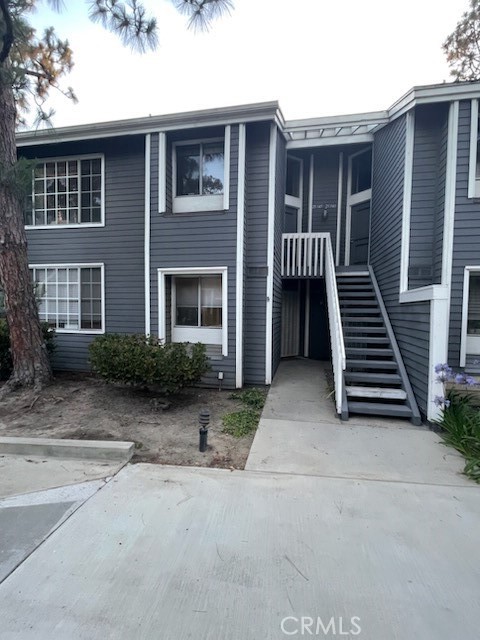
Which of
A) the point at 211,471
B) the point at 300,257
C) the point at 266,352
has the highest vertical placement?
the point at 300,257

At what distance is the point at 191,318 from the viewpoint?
21.8 feet

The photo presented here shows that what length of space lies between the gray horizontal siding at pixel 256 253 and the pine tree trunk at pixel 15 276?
3743 mm

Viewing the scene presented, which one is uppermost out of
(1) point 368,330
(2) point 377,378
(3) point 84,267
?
(3) point 84,267

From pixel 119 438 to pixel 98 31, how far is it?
525cm

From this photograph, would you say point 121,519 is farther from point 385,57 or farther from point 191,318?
point 385,57

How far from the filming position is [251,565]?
2.06 meters

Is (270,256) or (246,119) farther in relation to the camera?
(270,256)

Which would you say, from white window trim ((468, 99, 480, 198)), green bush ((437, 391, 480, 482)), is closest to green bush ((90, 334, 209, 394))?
green bush ((437, 391, 480, 482))

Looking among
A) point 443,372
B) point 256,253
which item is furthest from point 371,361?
point 256,253

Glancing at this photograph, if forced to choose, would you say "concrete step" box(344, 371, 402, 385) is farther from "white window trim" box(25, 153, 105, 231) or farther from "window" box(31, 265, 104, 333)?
"white window trim" box(25, 153, 105, 231)

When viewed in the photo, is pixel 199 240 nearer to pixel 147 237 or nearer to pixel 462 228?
pixel 147 237

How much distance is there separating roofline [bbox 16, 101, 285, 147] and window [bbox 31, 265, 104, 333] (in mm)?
2593

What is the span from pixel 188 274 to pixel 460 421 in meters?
4.93

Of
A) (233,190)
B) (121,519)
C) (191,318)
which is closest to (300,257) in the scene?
(233,190)
